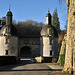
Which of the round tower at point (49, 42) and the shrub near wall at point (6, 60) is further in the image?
the round tower at point (49, 42)

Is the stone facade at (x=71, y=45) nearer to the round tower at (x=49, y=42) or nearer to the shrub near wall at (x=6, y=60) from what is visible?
the shrub near wall at (x=6, y=60)

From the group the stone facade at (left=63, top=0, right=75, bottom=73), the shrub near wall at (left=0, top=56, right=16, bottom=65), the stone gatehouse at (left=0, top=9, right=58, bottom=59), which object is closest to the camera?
the stone facade at (left=63, top=0, right=75, bottom=73)

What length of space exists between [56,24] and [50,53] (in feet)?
96.5

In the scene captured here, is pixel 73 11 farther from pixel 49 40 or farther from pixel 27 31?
pixel 27 31

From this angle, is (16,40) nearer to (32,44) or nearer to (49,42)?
(32,44)

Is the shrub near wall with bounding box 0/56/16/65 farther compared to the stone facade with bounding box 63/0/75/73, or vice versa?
the shrub near wall with bounding box 0/56/16/65

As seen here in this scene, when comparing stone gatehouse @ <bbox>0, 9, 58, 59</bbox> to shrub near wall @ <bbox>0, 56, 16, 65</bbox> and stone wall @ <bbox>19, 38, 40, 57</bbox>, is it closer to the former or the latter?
stone wall @ <bbox>19, 38, 40, 57</bbox>

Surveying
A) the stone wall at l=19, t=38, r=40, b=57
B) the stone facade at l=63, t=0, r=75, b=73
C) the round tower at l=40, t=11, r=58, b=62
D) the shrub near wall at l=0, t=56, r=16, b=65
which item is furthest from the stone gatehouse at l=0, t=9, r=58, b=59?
the stone facade at l=63, t=0, r=75, b=73

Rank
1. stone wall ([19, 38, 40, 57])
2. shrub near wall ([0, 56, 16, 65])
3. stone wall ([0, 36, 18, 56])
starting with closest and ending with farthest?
1. shrub near wall ([0, 56, 16, 65])
2. stone wall ([0, 36, 18, 56])
3. stone wall ([19, 38, 40, 57])

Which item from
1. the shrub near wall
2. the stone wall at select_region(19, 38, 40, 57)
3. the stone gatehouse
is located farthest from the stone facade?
the stone wall at select_region(19, 38, 40, 57)

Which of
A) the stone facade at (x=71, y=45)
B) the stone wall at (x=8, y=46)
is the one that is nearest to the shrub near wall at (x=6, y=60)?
the stone wall at (x=8, y=46)

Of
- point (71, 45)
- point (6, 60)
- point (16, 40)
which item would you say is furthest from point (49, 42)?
point (71, 45)

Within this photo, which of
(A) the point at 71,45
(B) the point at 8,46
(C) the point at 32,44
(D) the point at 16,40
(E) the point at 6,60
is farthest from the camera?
(C) the point at 32,44

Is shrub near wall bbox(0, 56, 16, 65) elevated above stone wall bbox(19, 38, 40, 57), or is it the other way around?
stone wall bbox(19, 38, 40, 57)
